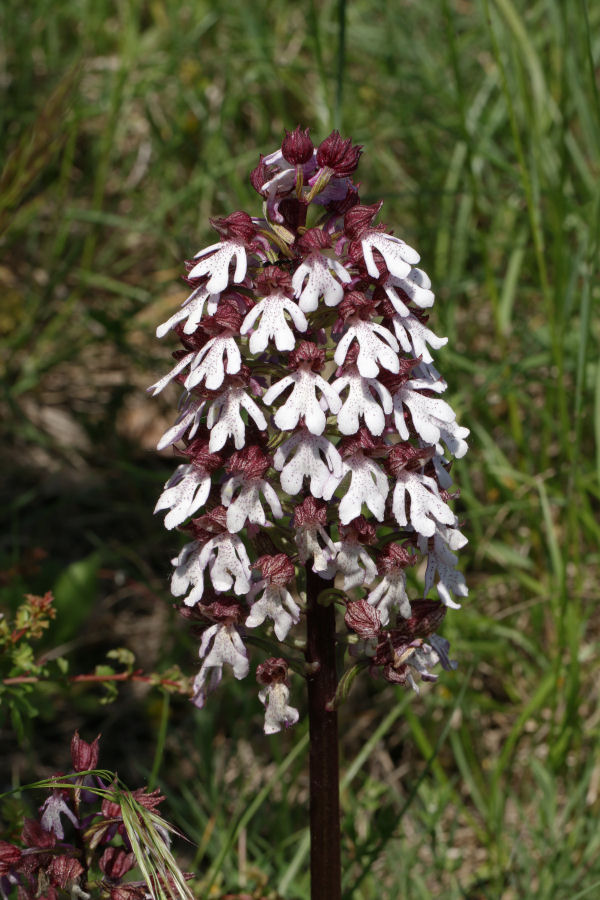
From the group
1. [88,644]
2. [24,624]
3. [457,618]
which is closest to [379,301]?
[24,624]

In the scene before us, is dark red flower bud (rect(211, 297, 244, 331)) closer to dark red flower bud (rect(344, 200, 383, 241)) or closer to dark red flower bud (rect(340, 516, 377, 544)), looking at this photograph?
dark red flower bud (rect(344, 200, 383, 241))

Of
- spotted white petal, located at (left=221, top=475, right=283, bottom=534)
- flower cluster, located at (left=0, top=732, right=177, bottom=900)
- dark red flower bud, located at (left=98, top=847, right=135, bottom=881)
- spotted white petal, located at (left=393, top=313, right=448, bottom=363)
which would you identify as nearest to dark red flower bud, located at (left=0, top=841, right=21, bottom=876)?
flower cluster, located at (left=0, top=732, right=177, bottom=900)

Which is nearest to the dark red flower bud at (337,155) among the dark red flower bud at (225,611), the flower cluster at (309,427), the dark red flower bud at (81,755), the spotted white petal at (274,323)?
the flower cluster at (309,427)

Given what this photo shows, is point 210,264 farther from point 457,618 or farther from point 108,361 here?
point 108,361

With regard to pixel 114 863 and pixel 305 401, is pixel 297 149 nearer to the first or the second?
pixel 305 401

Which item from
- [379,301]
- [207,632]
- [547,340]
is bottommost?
[547,340]

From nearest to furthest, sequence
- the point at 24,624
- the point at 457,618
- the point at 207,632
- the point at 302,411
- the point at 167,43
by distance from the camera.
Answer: the point at 302,411 → the point at 207,632 → the point at 24,624 → the point at 457,618 → the point at 167,43

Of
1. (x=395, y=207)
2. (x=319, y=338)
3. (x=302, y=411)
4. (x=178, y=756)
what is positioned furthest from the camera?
(x=395, y=207)
